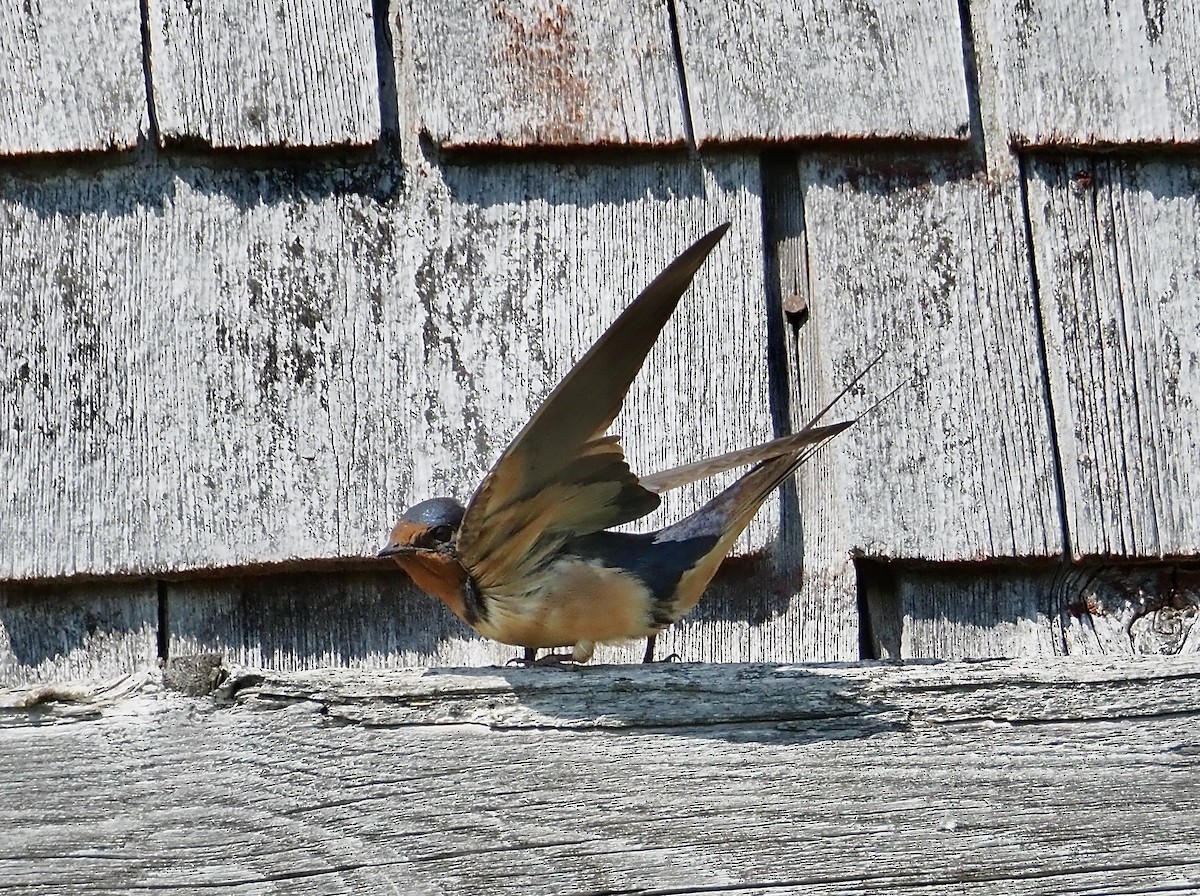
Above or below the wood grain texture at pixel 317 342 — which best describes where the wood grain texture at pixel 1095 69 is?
above

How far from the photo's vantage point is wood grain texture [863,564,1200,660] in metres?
2.13

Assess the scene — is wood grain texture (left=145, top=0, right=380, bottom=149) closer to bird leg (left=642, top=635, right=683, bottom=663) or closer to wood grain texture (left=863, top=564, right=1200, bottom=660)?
bird leg (left=642, top=635, right=683, bottom=663)

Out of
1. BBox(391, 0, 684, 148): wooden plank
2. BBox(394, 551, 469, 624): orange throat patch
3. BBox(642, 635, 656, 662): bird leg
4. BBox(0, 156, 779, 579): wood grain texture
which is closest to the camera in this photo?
BBox(394, 551, 469, 624): orange throat patch

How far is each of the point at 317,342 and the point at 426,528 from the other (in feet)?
1.11

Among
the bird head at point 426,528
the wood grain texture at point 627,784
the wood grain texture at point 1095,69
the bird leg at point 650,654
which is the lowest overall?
the wood grain texture at point 627,784

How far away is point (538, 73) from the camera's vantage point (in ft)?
7.06

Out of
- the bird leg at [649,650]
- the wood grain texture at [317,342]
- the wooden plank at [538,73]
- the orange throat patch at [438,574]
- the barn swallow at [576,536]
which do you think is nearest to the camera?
the barn swallow at [576,536]

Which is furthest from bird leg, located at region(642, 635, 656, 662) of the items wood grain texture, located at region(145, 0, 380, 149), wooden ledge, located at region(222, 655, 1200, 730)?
wood grain texture, located at region(145, 0, 380, 149)

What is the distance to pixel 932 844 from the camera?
1.66m

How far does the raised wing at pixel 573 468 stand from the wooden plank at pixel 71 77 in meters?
0.80

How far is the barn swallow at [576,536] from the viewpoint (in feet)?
5.91

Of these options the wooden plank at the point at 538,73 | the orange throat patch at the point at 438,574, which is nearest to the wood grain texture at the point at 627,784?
the orange throat patch at the point at 438,574

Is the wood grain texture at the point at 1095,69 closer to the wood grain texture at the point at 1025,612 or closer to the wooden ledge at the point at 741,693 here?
the wood grain texture at the point at 1025,612

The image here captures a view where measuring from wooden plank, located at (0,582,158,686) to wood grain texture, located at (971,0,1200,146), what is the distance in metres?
1.51
